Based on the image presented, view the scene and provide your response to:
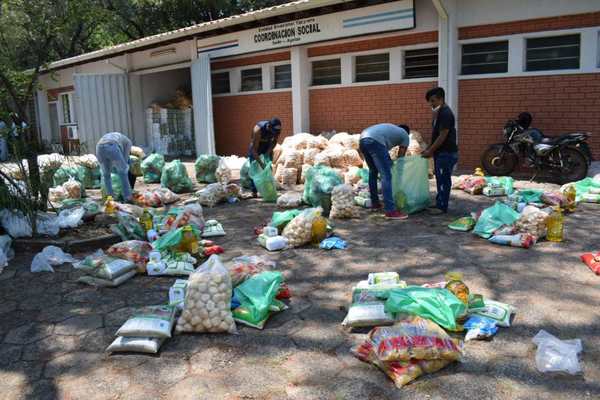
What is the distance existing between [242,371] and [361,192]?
488cm

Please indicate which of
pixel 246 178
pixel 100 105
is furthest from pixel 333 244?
pixel 100 105

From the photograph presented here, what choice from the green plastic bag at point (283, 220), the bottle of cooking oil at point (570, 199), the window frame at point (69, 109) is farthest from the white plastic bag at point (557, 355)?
the window frame at point (69, 109)

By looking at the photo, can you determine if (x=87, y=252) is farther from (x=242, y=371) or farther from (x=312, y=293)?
(x=242, y=371)

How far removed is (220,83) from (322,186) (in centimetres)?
863

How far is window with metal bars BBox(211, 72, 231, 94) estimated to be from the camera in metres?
14.4

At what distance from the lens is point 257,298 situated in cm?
376

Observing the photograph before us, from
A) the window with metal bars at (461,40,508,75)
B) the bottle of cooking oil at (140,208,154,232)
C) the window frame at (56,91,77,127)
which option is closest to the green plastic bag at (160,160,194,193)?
the bottle of cooking oil at (140,208,154,232)

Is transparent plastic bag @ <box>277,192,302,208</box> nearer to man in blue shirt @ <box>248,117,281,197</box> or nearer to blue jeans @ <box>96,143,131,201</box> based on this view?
man in blue shirt @ <box>248,117,281,197</box>

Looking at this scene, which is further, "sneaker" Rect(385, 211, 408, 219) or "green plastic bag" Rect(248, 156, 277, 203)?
"green plastic bag" Rect(248, 156, 277, 203)

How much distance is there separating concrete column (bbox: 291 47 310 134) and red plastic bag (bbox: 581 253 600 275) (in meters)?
7.96

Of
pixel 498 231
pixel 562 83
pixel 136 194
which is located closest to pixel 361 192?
pixel 498 231

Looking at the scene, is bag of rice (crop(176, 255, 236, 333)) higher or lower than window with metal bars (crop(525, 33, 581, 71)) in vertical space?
lower

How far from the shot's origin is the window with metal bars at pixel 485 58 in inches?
365

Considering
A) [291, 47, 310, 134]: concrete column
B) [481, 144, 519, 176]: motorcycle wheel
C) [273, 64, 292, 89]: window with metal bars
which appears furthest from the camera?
[273, 64, 292, 89]: window with metal bars
